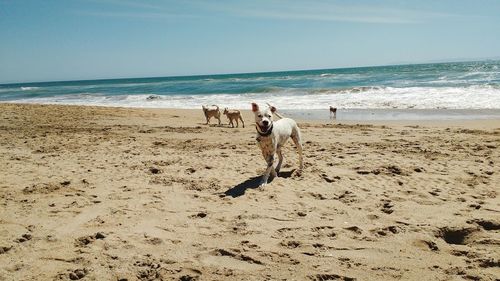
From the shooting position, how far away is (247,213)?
191 inches

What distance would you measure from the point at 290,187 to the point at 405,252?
2247mm

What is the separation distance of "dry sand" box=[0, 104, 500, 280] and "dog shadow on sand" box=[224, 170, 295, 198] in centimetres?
5

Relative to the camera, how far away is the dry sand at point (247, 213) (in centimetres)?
360

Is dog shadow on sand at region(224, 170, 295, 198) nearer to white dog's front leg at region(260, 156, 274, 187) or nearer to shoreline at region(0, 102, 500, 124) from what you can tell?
white dog's front leg at region(260, 156, 274, 187)

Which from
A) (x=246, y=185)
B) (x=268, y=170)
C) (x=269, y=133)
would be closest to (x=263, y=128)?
(x=269, y=133)

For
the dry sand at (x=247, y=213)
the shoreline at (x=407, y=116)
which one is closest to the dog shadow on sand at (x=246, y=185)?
the dry sand at (x=247, y=213)

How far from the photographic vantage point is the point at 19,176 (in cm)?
645

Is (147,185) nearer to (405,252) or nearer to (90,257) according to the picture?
(90,257)

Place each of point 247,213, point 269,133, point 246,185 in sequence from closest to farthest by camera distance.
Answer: point 247,213 < point 269,133 < point 246,185

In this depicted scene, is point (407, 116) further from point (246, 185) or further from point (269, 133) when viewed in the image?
point (246, 185)

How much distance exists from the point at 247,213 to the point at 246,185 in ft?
3.94

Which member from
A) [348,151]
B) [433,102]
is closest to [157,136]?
[348,151]

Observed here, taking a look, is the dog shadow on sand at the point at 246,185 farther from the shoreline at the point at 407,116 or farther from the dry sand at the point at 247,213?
the shoreline at the point at 407,116

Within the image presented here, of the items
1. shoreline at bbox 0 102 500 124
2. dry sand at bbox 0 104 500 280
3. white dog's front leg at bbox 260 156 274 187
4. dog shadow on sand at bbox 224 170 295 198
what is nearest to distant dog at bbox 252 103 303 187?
white dog's front leg at bbox 260 156 274 187
